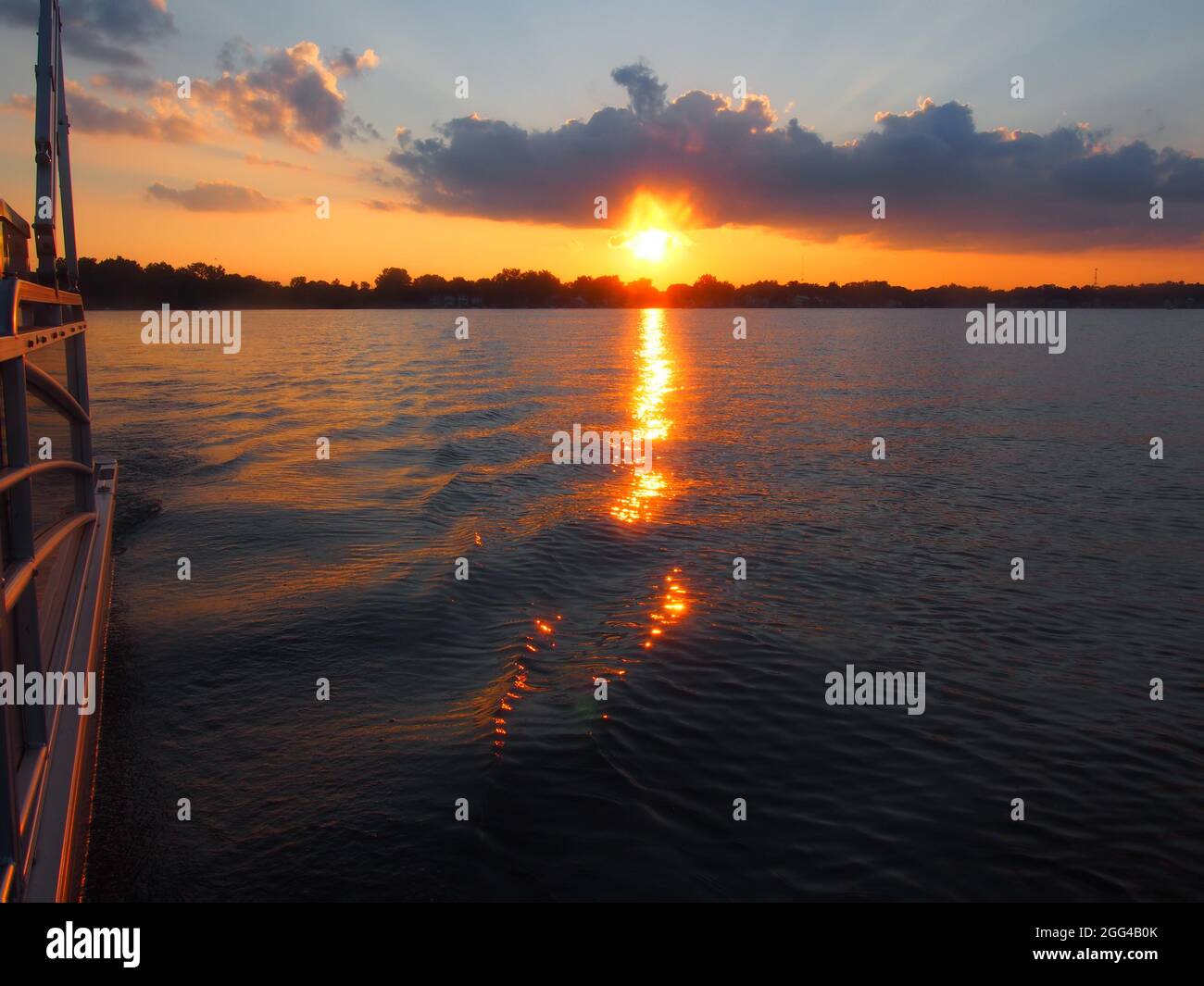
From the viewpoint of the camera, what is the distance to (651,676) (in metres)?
10.3

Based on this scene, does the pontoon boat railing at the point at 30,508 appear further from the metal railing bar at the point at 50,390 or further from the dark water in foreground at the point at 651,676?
the dark water in foreground at the point at 651,676

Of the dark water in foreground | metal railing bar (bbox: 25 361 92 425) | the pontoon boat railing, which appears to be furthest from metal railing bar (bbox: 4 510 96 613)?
the dark water in foreground

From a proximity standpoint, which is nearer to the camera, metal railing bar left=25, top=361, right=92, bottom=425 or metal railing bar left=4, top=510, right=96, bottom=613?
metal railing bar left=4, top=510, right=96, bottom=613

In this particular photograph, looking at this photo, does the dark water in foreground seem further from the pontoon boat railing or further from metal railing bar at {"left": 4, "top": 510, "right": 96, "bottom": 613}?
metal railing bar at {"left": 4, "top": 510, "right": 96, "bottom": 613}

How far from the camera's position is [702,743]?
8.78m

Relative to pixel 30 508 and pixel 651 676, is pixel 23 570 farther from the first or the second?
pixel 651 676

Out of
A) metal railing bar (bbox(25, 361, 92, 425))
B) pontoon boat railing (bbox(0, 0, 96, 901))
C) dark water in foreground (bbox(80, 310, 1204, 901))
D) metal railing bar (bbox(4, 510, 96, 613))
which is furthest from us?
dark water in foreground (bbox(80, 310, 1204, 901))

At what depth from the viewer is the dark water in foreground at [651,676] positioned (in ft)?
22.8

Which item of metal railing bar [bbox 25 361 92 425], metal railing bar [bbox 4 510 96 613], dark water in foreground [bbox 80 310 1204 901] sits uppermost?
metal railing bar [bbox 25 361 92 425]

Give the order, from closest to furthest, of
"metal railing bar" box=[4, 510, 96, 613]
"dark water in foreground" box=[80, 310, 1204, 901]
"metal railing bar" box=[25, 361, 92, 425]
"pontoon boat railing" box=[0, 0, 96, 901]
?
"pontoon boat railing" box=[0, 0, 96, 901], "metal railing bar" box=[4, 510, 96, 613], "metal railing bar" box=[25, 361, 92, 425], "dark water in foreground" box=[80, 310, 1204, 901]

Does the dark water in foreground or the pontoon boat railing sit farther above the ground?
the pontoon boat railing

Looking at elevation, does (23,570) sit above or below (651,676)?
above

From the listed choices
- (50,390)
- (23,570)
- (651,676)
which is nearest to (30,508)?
(23,570)

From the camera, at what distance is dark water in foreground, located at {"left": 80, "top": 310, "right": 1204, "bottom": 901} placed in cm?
696
